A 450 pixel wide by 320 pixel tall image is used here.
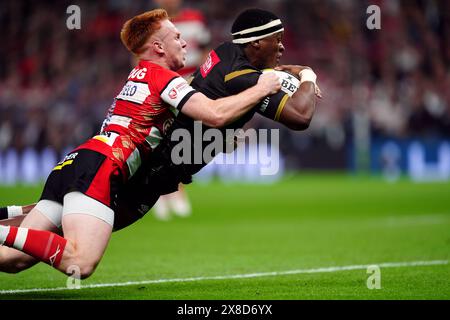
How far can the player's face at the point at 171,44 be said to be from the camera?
22.2 ft

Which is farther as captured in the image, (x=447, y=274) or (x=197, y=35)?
(x=197, y=35)

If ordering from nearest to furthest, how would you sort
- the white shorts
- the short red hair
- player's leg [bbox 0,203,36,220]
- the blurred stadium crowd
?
the white shorts
the short red hair
player's leg [bbox 0,203,36,220]
the blurred stadium crowd

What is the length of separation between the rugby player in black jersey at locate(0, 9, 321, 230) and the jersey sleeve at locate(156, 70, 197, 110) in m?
0.35

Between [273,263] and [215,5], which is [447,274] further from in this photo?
[215,5]

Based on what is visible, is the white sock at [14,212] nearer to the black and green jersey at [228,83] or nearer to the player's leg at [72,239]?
the player's leg at [72,239]

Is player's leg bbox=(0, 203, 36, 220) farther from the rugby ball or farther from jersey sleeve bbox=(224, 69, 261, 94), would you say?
the rugby ball

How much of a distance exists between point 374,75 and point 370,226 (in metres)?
15.7

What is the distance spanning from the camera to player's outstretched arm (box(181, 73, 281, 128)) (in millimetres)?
6215

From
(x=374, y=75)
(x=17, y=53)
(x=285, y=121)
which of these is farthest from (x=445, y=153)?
(x=285, y=121)

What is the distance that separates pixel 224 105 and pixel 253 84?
0.34 meters

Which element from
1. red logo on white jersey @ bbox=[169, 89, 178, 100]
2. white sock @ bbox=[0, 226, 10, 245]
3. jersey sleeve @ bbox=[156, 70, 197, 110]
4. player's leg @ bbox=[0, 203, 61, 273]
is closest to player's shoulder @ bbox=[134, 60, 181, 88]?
jersey sleeve @ bbox=[156, 70, 197, 110]

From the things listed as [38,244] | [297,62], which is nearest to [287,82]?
[38,244]
